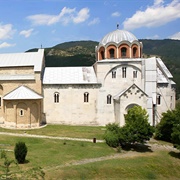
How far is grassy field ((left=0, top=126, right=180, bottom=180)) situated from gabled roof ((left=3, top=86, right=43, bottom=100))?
6462 millimetres

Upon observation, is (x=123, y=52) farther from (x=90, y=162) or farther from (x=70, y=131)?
(x=90, y=162)

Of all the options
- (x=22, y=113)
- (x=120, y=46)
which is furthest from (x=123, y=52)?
(x=22, y=113)

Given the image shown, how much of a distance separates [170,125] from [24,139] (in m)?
18.0

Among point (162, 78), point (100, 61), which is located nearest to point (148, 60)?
point (162, 78)

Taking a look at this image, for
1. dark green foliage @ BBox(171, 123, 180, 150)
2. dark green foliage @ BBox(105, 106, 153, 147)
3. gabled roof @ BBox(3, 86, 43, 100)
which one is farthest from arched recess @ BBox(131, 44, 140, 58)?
gabled roof @ BBox(3, 86, 43, 100)

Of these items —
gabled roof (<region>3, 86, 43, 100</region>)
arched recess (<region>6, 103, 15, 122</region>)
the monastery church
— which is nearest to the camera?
gabled roof (<region>3, 86, 43, 100</region>)

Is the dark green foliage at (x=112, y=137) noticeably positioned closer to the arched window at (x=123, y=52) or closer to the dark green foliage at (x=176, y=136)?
the dark green foliage at (x=176, y=136)

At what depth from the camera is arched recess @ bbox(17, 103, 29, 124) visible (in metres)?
33.6

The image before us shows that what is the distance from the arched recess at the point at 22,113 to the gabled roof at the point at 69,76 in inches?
219

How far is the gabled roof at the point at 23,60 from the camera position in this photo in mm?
36969

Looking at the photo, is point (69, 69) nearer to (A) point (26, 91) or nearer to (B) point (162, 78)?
(A) point (26, 91)

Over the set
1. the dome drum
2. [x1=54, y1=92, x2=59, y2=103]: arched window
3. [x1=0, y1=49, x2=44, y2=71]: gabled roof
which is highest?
the dome drum

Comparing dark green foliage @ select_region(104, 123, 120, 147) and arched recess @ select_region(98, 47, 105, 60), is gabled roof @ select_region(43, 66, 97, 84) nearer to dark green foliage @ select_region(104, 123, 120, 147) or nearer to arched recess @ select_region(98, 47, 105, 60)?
arched recess @ select_region(98, 47, 105, 60)

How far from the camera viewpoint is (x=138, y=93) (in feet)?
113
